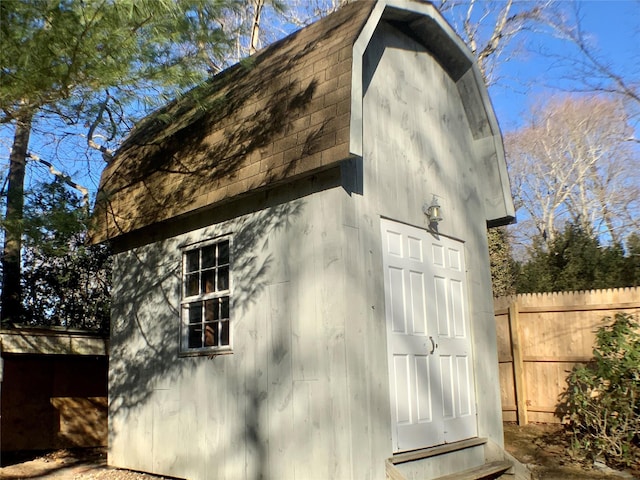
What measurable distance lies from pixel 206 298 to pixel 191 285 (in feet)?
1.37

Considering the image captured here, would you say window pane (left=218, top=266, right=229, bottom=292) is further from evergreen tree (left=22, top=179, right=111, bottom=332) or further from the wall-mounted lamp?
evergreen tree (left=22, top=179, right=111, bottom=332)

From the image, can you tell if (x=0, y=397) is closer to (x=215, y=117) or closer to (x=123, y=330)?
(x=123, y=330)

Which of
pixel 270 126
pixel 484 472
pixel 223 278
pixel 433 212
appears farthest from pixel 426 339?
pixel 270 126

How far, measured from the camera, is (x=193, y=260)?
7305 millimetres

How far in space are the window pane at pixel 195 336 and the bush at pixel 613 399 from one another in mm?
4530

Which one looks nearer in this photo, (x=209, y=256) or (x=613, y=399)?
(x=613, y=399)

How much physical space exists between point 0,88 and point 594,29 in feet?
35.7

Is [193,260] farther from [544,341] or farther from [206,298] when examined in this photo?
[544,341]

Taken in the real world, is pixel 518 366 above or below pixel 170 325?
below

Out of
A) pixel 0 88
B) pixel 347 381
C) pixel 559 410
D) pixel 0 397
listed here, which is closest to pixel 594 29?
pixel 559 410

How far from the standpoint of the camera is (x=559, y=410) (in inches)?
335

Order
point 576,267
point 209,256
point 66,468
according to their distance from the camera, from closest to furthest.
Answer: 1. point 209,256
2. point 66,468
3. point 576,267

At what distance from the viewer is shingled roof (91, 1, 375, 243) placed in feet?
19.0

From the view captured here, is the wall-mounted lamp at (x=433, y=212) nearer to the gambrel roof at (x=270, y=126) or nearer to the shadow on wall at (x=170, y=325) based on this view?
the gambrel roof at (x=270, y=126)
